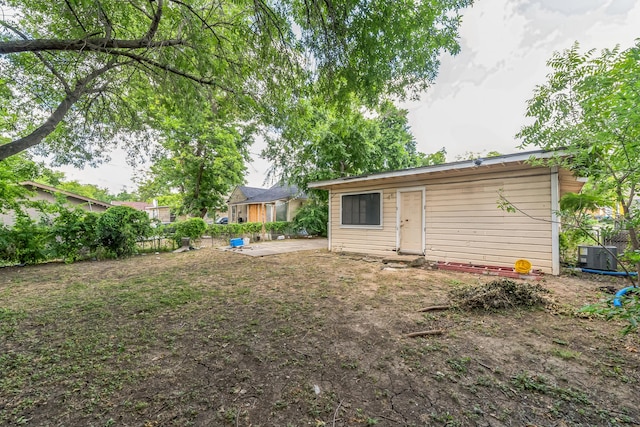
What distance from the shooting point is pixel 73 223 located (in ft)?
22.9

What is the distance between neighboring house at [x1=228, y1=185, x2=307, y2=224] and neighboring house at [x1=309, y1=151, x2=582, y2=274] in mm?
8285

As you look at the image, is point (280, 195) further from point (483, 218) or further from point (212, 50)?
point (483, 218)

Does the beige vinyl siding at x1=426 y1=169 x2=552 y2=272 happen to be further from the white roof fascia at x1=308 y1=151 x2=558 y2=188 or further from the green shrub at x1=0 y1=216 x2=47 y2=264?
the green shrub at x1=0 y1=216 x2=47 y2=264

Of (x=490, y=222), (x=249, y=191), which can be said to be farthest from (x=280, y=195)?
(x=490, y=222)

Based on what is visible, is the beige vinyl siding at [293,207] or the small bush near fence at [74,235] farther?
the beige vinyl siding at [293,207]

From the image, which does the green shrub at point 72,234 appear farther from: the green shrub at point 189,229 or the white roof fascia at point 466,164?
the white roof fascia at point 466,164

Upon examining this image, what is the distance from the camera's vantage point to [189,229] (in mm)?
9867

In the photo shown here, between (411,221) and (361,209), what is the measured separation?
1595 millimetres

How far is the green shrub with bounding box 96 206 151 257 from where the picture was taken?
286 inches

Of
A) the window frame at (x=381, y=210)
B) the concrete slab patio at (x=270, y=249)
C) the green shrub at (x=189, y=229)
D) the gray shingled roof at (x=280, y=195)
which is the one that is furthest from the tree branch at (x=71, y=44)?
the gray shingled roof at (x=280, y=195)

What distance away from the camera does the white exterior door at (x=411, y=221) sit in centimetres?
675

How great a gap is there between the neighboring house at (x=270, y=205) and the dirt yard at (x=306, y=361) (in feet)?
40.7

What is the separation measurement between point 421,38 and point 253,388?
4.25 metres

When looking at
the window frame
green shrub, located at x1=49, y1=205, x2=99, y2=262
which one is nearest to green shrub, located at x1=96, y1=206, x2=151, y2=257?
green shrub, located at x1=49, y1=205, x2=99, y2=262
